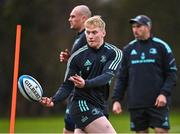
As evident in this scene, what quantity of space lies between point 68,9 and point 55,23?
85cm

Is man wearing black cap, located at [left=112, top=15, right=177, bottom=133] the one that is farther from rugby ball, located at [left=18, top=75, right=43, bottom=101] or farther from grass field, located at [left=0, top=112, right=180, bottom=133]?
grass field, located at [left=0, top=112, right=180, bottom=133]

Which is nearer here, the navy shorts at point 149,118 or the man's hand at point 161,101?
the man's hand at point 161,101

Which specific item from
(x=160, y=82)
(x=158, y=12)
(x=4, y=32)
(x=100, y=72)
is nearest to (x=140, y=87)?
(x=160, y=82)

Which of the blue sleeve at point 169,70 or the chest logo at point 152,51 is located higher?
the chest logo at point 152,51

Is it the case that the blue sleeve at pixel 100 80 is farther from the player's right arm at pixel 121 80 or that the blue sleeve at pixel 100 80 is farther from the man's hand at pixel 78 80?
the player's right arm at pixel 121 80

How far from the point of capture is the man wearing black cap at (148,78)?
376 inches

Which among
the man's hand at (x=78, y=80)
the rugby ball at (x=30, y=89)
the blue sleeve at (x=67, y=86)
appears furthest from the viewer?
the blue sleeve at (x=67, y=86)

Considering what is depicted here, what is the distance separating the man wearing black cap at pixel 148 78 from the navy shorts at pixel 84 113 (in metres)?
2.17

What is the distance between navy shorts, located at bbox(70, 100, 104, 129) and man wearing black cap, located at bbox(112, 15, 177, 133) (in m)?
2.17

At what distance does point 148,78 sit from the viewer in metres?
9.59

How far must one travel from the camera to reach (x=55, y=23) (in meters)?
26.5

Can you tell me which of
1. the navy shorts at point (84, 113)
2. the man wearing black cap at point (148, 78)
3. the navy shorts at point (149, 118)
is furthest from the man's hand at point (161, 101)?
the navy shorts at point (84, 113)

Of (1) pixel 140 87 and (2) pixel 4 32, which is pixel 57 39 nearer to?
(2) pixel 4 32

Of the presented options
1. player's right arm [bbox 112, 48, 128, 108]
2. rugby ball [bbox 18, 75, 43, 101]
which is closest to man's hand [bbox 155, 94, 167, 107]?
player's right arm [bbox 112, 48, 128, 108]
